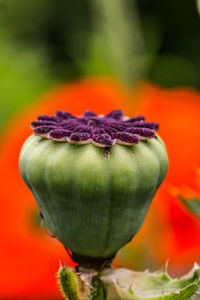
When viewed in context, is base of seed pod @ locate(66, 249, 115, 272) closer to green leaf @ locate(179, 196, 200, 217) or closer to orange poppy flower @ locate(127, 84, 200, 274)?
green leaf @ locate(179, 196, 200, 217)

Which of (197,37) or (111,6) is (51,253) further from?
(197,37)

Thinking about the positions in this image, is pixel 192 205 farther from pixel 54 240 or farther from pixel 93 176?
pixel 54 240

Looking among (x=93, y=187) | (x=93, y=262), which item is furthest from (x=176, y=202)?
(x=93, y=187)

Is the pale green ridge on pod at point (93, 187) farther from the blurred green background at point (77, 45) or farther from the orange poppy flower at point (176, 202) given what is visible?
the blurred green background at point (77, 45)

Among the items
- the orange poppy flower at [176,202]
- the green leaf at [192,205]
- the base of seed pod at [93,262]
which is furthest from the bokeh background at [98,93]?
the base of seed pod at [93,262]

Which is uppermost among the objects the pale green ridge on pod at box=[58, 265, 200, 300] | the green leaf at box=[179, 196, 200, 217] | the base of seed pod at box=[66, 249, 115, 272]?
the green leaf at box=[179, 196, 200, 217]

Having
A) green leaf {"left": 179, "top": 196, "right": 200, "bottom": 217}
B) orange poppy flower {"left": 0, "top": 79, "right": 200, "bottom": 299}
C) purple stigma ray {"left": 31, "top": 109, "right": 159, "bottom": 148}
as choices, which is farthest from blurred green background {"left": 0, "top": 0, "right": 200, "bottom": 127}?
purple stigma ray {"left": 31, "top": 109, "right": 159, "bottom": 148}
